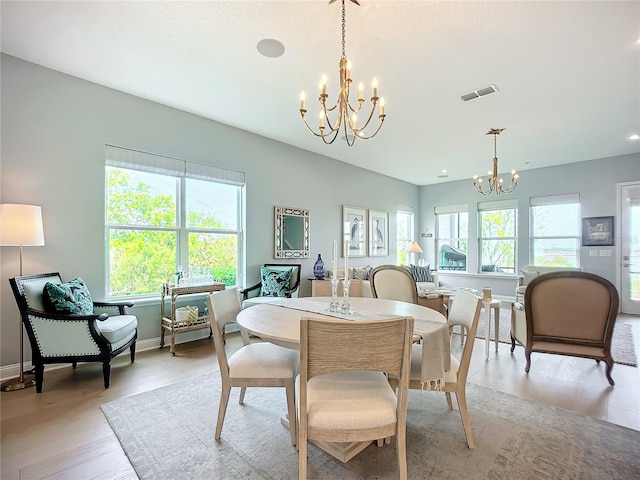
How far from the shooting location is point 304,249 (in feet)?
17.0

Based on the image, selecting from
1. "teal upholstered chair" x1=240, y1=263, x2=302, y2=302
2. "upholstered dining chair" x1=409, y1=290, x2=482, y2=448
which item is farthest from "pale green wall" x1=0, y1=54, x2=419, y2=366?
"upholstered dining chair" x1=409, y1=290, x2=482, y2=448

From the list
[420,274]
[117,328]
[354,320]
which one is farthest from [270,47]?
[420,274]

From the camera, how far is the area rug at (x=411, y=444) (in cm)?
161

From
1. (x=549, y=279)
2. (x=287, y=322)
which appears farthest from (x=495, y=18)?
(x=287, y=322)

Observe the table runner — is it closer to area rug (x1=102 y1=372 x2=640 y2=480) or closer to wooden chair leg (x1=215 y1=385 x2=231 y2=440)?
area rug (x1=102 y1=372 x2=640 y2=480)

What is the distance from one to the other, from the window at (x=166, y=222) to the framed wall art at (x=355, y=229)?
2333mm

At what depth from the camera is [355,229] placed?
6.32 m

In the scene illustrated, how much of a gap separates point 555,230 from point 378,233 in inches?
141

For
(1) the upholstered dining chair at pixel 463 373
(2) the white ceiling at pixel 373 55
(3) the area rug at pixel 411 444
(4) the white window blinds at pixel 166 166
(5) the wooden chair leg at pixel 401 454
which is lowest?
(3) the area rug at pixel 411 444

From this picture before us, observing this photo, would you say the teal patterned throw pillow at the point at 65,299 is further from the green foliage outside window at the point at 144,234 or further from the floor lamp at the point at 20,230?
the green foliage outside window at the point at 144,234

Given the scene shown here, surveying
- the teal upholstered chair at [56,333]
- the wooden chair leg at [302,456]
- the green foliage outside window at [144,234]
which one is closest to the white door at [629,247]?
the wooden chair leg at [302,456]

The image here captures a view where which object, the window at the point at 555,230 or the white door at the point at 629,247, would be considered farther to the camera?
the window at the point at 555,230

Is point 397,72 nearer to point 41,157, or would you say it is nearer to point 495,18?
point 495,18

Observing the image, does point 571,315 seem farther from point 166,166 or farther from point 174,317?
point 166,166
